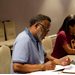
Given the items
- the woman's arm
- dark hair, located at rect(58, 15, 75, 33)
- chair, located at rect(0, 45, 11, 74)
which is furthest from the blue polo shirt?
dark hair, located at rect(58, 15, 75, 33)

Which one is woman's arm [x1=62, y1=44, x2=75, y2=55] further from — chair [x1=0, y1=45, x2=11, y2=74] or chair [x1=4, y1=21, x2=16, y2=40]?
chair [x1=4, y1=21, x2=16, y2=40]

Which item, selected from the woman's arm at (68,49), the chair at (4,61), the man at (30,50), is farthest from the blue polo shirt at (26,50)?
the woman's arm at (68,49)

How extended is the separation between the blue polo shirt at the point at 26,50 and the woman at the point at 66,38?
0.84m

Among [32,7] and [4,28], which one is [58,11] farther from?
[4,28]

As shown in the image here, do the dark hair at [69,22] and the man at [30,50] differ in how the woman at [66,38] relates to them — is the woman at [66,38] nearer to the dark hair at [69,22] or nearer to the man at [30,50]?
the dark hair at [69,22]

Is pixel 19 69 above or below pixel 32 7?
below

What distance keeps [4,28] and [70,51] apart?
1982 mm

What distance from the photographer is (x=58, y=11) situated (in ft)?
16.0

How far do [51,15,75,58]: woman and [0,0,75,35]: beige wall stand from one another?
172 cm

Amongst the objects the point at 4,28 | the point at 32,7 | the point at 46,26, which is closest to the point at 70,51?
the point at 46,26

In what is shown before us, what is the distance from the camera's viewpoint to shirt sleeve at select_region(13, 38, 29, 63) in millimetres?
1246

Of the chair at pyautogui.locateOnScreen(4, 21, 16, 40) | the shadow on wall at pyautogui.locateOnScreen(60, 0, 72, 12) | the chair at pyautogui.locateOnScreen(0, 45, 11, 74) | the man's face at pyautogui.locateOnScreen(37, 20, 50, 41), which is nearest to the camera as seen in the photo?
the man's face at pyautogui.locateOnScreen(37, 20, 50, 41)

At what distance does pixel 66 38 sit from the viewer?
2.27 meters

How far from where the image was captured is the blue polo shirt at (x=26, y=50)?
126 cm
